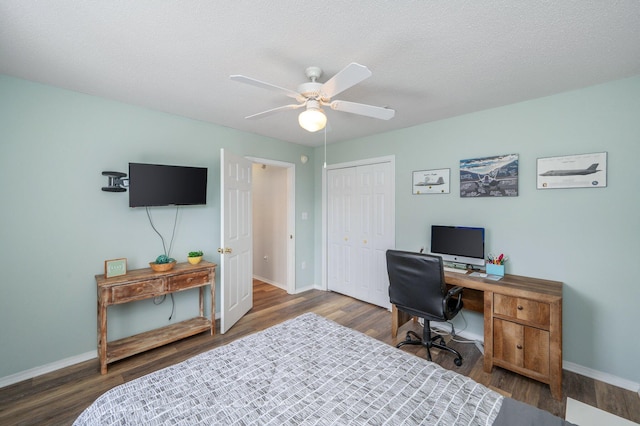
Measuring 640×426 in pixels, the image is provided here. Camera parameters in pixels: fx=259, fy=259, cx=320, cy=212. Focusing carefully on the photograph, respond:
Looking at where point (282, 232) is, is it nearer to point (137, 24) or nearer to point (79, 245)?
point (79, 245)

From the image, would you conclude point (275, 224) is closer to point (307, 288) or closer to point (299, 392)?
point (307, 288)

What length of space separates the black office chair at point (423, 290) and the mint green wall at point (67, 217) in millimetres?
2394

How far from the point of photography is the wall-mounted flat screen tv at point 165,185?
2498 mm

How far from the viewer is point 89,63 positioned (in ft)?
6.12

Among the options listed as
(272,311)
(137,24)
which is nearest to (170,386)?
(137,24)

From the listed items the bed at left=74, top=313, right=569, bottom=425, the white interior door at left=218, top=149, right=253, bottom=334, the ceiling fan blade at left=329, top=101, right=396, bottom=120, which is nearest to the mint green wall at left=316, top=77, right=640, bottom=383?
the ceiling fan blade at left=329, top=101, right=396, bottom=120

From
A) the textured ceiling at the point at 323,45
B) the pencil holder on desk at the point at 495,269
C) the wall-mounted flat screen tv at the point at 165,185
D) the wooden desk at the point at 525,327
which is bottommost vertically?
the wooden desk at the point at 525,327

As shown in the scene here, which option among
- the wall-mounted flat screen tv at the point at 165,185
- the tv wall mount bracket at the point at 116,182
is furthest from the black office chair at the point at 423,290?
the tv wall mount bracket at the point at 116,182

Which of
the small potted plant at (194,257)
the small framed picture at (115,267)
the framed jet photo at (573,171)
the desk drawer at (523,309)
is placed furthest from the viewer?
the small potted plant at (194,257)

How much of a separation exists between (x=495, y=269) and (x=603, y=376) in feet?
3.56

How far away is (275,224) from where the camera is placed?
467 centimetres

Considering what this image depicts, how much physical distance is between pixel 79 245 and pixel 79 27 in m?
1.83

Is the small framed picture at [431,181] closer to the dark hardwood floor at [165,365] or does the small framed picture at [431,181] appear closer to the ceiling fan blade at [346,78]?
the dark hardwood floor at [165,365]

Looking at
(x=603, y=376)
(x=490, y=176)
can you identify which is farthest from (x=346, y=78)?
(x=603, y=376)
